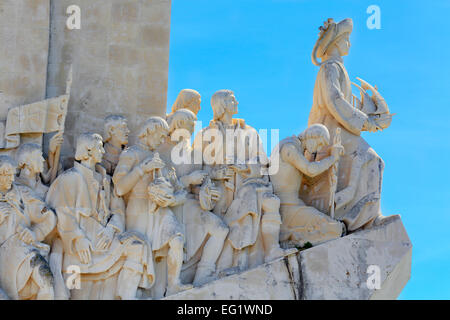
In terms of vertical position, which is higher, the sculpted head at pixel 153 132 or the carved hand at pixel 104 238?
the sculpted head at pixel 153 132

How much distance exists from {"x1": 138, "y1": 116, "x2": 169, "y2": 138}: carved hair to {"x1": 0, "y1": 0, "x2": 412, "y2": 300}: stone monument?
0.07 ft

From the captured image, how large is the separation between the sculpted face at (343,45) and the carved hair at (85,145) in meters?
3.33

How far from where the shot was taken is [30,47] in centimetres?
1338

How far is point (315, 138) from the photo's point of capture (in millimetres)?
13594

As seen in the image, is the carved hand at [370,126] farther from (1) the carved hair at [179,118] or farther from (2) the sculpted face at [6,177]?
(2) the sculpted face at [6,177]

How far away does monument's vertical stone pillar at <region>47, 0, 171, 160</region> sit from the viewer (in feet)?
44.5

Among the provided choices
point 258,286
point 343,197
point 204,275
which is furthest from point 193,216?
point 343,197

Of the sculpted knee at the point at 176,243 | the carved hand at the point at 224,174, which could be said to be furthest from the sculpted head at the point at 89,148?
the carved hand at the point at 224,174

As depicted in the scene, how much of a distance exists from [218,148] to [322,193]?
1.30 meters

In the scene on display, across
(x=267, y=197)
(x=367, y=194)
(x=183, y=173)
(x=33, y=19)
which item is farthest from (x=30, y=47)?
(x=367, y=194)

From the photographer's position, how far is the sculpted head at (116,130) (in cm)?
1322

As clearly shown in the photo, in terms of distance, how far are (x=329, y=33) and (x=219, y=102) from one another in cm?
177

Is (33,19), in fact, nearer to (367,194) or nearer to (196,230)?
(196,230)

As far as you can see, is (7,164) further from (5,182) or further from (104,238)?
(104,238)
